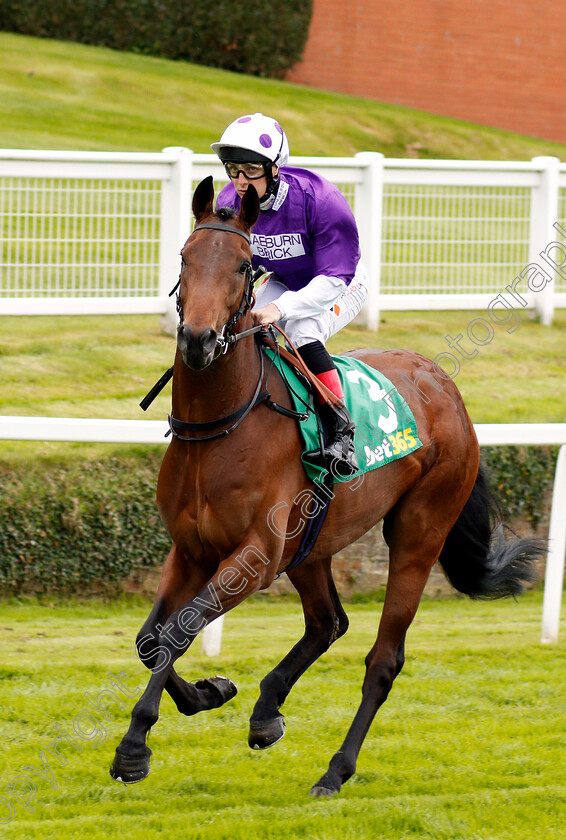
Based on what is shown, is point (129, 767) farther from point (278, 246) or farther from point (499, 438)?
point (499, 438)

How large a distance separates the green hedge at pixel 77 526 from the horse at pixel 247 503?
173 centimetres

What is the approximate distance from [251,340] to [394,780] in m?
1.66

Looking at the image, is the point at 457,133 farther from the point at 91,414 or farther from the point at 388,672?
the point at 388,672

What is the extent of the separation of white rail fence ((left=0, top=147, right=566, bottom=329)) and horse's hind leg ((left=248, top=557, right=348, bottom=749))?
380 centimetres

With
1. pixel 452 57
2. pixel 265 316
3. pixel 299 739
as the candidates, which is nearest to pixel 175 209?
pixel 265 316

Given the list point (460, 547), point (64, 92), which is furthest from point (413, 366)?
point (64, 92)

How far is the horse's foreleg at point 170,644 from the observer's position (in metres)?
3.39

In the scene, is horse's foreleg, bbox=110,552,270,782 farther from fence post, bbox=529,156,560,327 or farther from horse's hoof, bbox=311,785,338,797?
fence post, bbox=529,156,560,327

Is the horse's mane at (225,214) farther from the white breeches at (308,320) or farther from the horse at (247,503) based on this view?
the white breeches at (308,320)

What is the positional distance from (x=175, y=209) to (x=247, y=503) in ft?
15.2

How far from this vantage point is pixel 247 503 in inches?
141

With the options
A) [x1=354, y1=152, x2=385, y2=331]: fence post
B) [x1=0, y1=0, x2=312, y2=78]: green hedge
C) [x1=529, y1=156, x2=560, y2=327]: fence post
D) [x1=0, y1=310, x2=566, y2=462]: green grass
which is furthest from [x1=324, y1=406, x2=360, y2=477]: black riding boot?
[x1=0, y1=0, x2=312, y2=78]: green hedge

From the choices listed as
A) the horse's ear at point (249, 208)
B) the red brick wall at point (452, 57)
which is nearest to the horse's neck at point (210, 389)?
the horse's ear at point (249, 208)

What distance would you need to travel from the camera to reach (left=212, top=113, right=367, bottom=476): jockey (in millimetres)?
3725
